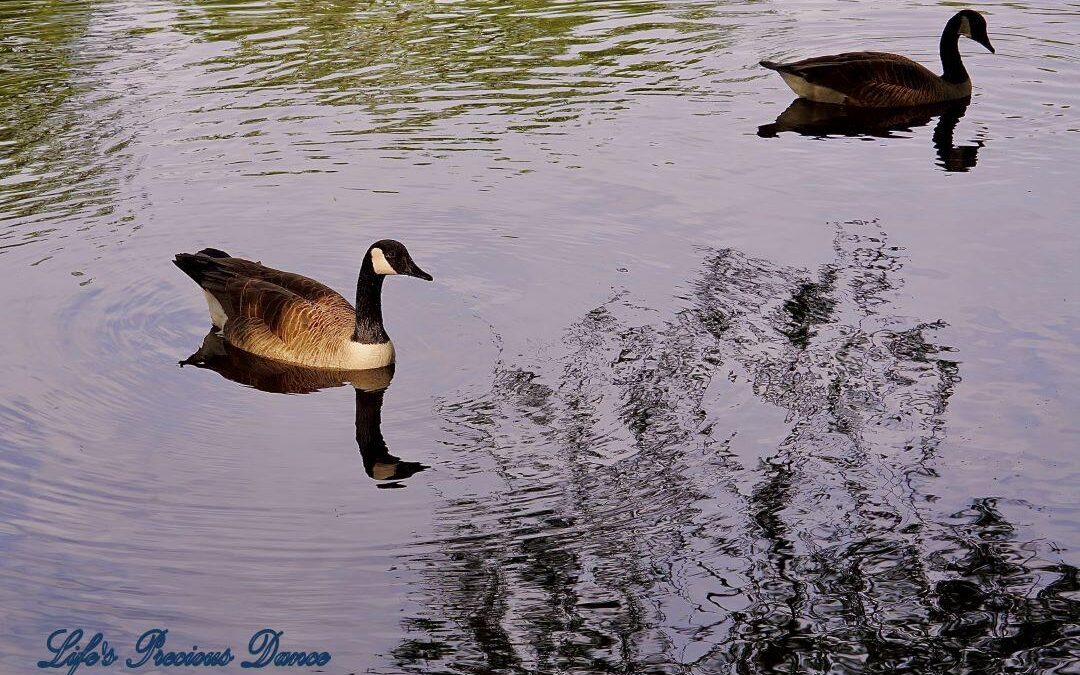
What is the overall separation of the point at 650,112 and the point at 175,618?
11122mm

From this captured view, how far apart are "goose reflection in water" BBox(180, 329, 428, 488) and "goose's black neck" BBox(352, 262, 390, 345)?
0.27m

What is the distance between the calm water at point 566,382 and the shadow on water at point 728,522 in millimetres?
28

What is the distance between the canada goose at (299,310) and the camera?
10500 mm

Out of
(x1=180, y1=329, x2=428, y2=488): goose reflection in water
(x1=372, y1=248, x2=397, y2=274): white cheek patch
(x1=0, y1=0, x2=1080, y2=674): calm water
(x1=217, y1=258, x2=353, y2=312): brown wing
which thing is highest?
(x1=372, y1=248, x2=397, y2=274): white cheek patch

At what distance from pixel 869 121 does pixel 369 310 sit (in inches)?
359

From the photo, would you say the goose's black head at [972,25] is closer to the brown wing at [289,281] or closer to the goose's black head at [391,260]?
the goose's black head at [391,260]

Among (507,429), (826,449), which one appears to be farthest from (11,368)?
(826,449)

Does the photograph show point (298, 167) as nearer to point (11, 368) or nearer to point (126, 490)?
point (11, 368)

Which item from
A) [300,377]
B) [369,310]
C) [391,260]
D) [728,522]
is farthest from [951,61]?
[728,522]

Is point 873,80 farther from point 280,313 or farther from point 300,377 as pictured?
point 300,377

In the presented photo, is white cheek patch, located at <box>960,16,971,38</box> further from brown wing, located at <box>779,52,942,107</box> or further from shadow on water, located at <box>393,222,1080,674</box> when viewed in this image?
shadow on water, located at <box>393,222,1080,674</box>

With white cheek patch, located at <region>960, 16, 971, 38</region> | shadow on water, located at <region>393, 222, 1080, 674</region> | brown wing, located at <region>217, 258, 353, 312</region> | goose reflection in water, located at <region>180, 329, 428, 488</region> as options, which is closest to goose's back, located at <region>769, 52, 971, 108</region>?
white cheek patch, located at <region>960, 16, 971, 38</region>

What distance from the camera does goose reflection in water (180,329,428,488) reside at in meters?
9.52

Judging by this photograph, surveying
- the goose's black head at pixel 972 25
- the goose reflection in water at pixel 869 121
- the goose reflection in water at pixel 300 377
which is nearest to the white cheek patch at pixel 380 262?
the goose reflection in water at pixel 300 377
